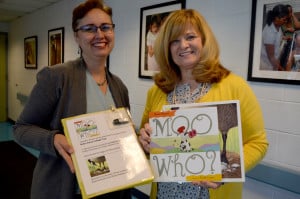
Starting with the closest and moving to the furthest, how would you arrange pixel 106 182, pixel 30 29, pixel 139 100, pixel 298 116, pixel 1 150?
pixel 106 182, pixel 298 116, pixel 139 100, pixel 1 150, pixel 30 29

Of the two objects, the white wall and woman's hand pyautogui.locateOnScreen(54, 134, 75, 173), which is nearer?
woman's hand pyautogui.locateOnScreen(54, 134, 75, 173)

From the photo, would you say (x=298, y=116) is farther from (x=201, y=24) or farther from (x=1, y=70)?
(x=1, y=70)

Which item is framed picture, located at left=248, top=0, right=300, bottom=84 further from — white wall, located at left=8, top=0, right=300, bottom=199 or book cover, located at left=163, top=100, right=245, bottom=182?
book cover, located at left=163, top=100, right=245, bottom=182

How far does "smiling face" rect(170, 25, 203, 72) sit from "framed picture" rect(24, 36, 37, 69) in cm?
530

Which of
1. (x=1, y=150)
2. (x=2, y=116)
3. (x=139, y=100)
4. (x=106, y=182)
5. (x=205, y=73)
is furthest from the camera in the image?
(x=2, y=116)

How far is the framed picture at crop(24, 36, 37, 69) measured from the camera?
19.2ft

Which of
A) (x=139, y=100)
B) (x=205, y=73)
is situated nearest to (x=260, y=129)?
(x=205, y=73)

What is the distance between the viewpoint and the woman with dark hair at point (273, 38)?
6.01 ft

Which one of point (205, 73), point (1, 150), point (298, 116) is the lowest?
point (1, 150)

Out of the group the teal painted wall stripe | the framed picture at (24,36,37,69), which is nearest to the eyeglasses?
the teal painted wall stripe

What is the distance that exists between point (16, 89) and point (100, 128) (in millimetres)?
6699

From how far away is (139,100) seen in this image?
10.4 ft

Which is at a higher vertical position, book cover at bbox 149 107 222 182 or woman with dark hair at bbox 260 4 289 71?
woman with dark hair at bbox 260 4 289 71

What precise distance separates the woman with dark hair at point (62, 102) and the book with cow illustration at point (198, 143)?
35cm
